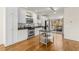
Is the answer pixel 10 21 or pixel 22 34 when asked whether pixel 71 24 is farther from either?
pixel 10 21

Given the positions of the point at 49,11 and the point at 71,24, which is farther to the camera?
the point at 71,24

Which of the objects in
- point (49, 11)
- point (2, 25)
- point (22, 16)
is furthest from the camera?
point (22, 16)

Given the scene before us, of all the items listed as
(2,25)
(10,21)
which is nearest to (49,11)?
(10,21)

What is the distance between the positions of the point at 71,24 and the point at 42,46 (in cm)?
127

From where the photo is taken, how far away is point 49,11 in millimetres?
2271

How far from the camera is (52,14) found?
2.34 m

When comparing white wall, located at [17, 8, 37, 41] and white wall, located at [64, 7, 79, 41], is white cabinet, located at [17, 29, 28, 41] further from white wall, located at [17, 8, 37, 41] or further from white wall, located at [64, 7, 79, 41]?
white wall, located at [64, 7, 79, 41]

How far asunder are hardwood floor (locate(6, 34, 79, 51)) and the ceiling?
2.25 feet

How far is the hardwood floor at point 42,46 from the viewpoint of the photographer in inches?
86.5

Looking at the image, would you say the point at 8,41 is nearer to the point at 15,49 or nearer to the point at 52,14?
the point at 15,49

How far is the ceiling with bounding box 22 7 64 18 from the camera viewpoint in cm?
218

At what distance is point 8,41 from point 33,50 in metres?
0.76

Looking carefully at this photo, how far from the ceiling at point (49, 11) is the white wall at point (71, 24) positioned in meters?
0.17
